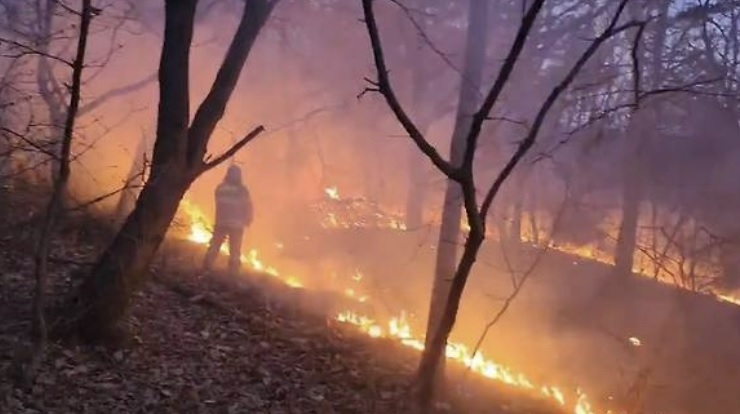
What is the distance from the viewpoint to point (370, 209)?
21672mm

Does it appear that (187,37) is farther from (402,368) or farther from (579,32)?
(579,32)

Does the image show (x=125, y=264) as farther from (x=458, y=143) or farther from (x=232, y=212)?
(x=232, y=212)

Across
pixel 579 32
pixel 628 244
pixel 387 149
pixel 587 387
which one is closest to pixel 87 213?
pixel 587 387

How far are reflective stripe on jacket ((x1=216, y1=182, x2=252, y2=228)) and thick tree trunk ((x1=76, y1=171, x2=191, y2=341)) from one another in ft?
18.3

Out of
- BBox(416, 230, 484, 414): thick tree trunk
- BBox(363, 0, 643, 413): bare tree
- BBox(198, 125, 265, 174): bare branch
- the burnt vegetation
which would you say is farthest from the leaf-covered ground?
BBox(198, 125, 265, 174): bare branch

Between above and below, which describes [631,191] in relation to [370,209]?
above

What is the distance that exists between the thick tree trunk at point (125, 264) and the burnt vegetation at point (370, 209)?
0.06 ft

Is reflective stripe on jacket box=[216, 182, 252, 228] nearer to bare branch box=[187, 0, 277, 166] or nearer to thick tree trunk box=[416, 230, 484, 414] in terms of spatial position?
bare branch box=[187, 0, 277, 166]

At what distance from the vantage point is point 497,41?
16.2m

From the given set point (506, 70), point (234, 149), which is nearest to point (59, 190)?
point (234, 149)

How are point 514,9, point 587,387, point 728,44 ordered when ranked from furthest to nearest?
1. point 514,9
2. point 728,44
3. point 587,387

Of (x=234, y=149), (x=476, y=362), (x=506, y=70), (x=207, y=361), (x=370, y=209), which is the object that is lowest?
Result: (x=207, y=361)

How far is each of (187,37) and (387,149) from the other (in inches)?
704

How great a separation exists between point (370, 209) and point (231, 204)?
10004 millimetres
